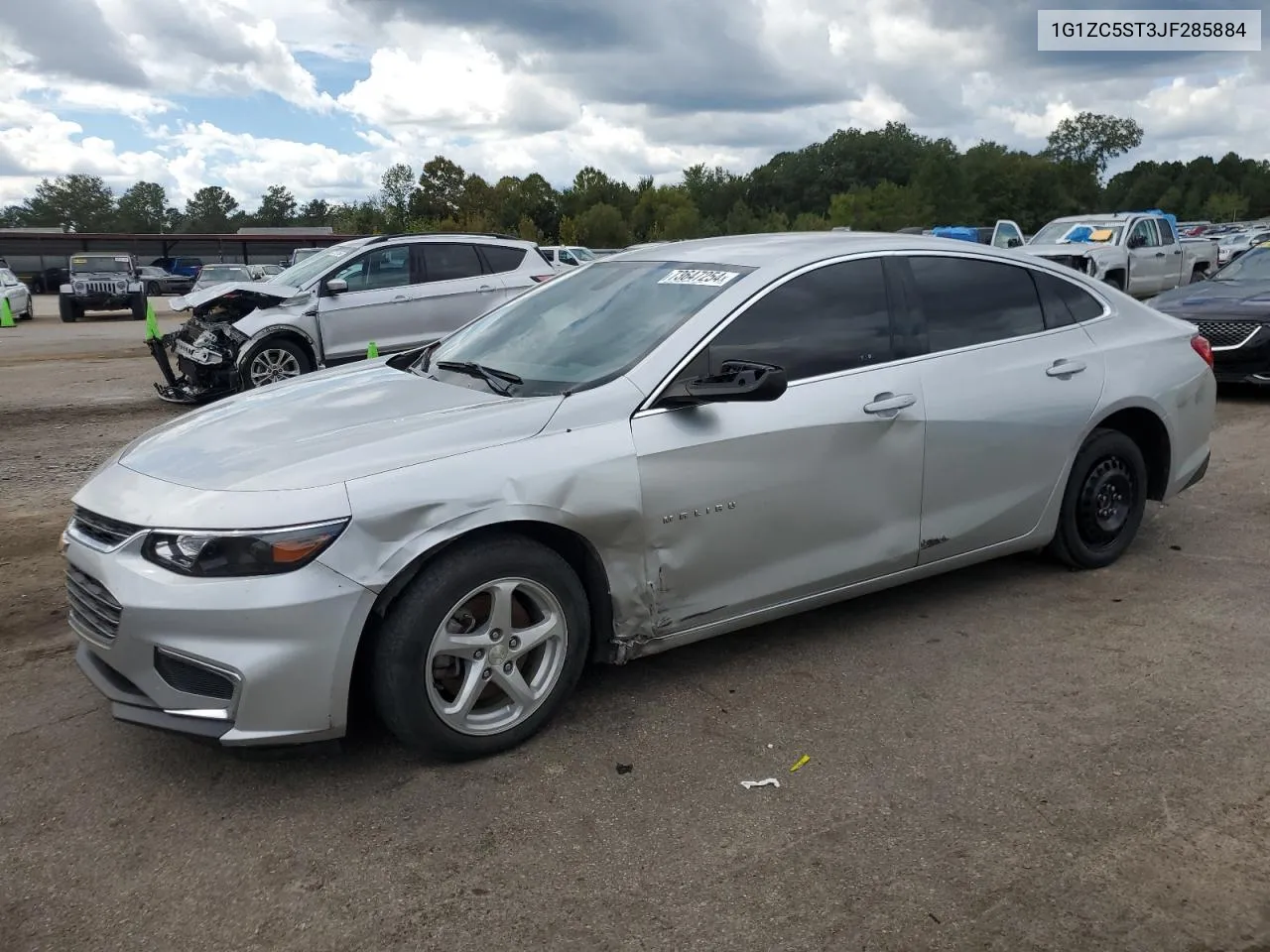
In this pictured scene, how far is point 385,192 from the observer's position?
108375 millimetres

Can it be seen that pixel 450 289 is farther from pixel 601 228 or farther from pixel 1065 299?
pixel 601 228

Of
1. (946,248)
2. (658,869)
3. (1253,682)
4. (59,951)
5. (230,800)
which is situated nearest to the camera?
(59,951)

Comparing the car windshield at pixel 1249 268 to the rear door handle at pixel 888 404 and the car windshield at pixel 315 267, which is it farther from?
the car windshield at pixel 315 267

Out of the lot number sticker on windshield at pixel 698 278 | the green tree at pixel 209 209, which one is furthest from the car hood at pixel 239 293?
the green tree at pixel 209 209

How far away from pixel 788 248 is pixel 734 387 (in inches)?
43.0

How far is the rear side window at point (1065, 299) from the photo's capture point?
16.0ft

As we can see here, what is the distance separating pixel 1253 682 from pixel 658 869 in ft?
8.33

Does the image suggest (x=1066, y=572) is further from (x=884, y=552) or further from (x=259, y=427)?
(x=259, y=427)

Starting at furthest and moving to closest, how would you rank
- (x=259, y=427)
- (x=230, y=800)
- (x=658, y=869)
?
1. (x=259, y=427)
2. (x=230, y=800)
3. (x=658, y=869)

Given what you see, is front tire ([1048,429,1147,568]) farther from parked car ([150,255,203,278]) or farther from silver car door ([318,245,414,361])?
parked car ([150,255,203,278])

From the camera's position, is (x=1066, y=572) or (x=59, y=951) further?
(x=1066, y=572)

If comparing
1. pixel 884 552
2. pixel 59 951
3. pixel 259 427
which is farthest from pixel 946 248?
pixel 59 951

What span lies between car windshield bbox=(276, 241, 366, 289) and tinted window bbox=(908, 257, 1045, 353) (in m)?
8.20

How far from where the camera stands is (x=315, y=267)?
11.6 meters
